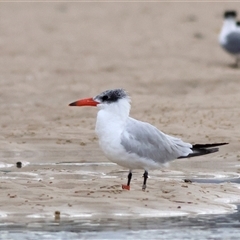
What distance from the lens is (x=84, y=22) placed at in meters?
27.5

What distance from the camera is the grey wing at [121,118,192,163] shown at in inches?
355

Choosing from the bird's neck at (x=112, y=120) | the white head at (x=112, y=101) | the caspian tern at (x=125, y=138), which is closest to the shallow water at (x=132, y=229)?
the caspian tern at (x=125, y=138)

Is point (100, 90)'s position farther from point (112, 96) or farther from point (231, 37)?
point (112, 96)

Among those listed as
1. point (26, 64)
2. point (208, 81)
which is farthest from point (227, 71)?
point (26, 64)

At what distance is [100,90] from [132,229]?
994 cm

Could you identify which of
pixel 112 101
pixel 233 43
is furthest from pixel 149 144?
pixel 233 43

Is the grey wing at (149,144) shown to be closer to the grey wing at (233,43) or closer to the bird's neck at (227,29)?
the grey wing at (233,43)

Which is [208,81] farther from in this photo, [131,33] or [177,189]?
[177,189]

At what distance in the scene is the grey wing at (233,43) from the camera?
21.1 metres

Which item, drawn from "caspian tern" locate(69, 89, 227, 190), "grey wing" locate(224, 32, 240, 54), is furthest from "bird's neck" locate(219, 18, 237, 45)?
"caspian tern" locate(69, 89, 227, 190)

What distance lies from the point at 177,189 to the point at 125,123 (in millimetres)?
811

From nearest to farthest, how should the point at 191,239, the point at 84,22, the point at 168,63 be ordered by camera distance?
the point at 191,239 < the point at 168,63 < the point at 84,22

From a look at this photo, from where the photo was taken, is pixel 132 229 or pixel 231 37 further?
pixel 231 37

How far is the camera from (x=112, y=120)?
9.07 meters
